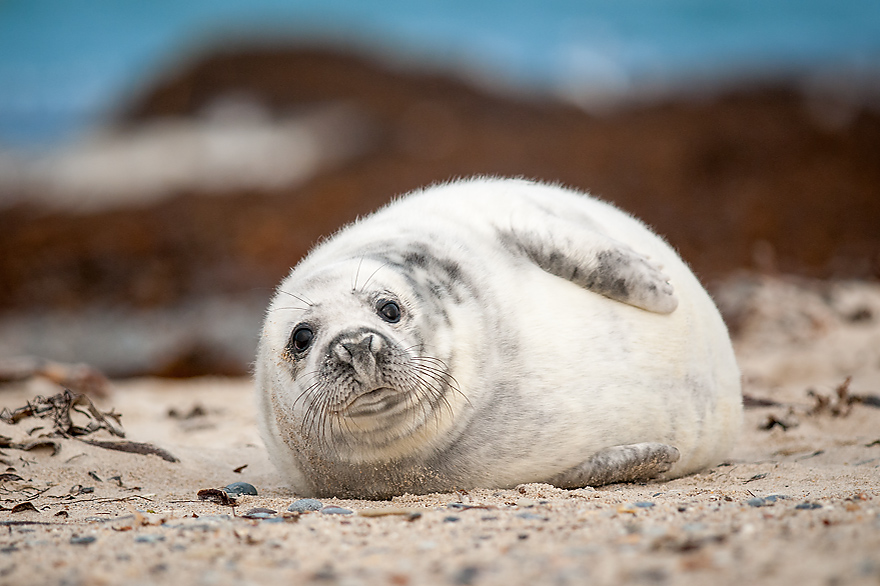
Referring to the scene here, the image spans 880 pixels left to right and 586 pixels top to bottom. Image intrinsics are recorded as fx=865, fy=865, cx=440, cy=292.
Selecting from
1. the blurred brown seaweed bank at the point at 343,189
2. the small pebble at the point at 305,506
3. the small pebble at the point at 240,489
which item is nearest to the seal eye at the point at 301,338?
the small pebble at the point at 305,506

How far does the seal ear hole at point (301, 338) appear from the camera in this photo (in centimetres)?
320

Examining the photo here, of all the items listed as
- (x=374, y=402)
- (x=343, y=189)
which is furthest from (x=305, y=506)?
(x=343, y=189)

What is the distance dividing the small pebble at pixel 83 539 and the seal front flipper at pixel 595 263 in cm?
199

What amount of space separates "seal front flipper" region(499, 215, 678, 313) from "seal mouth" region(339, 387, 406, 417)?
960 mm

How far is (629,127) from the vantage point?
2042 centimetres

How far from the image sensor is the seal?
3.16 m

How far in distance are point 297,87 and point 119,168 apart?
695 cm

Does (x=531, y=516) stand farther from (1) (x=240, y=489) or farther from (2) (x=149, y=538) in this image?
(1) (x=240, y=489)

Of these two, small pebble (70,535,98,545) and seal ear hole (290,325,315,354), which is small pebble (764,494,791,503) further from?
small pebble (70,535,98,545)

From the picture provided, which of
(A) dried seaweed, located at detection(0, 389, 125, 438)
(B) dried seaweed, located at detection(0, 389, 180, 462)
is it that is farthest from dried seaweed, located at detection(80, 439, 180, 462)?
(A) dried seaweed, located at detection(0, 389, 125, 438)

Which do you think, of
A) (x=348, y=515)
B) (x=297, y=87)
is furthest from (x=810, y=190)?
(x=297, y=87)

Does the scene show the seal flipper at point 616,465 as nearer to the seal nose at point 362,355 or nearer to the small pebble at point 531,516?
the small pebble at point 531,516

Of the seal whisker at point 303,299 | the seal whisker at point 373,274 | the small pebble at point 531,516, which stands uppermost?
the seal whisker at point 373,274

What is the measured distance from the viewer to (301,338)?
3.21 metres
